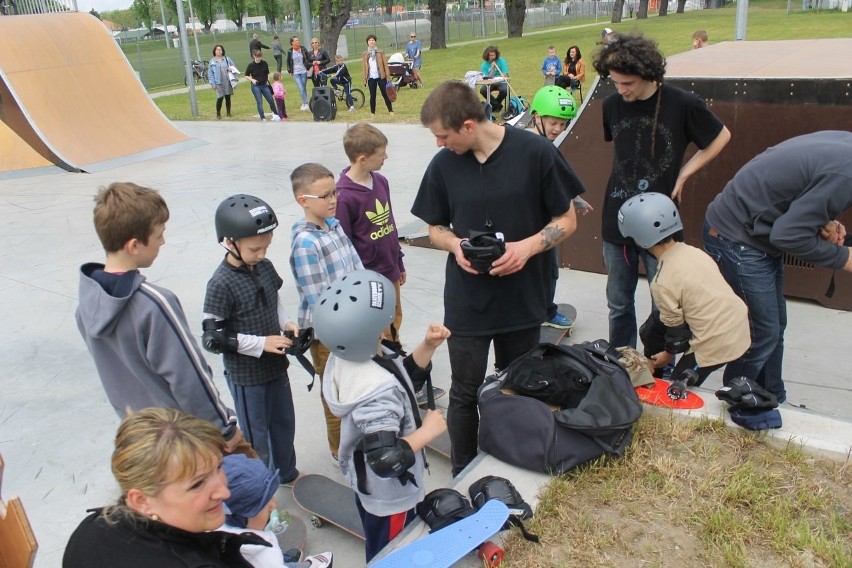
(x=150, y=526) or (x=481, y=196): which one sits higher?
(x=481, y=196)

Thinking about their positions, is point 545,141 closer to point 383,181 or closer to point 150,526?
point 383,181

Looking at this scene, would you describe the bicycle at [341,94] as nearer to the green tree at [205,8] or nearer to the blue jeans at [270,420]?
the blue jeans at [270,420]

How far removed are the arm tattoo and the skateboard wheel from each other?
4.14 feet

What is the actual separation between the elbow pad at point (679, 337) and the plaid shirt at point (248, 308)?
1944 mm

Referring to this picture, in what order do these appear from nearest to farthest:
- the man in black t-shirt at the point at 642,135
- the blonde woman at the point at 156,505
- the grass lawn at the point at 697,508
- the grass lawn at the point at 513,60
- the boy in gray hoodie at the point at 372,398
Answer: the blonde woman at the point at 156,505
the boy in gray hoodie at the point at 372,398
the grass lawn at the point at 697,508
the man in black t-shirt at the point at 642,135
the grass lawn at the point at 513,60

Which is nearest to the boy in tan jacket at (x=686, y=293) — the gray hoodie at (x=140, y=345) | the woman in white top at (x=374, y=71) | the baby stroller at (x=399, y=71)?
the gray hoodie at (x=140, y=345)

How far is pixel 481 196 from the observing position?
2982 mm

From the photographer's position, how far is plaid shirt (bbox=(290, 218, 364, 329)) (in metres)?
3.33

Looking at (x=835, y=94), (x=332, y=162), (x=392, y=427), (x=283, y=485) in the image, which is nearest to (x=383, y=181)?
(x=283, y=485)

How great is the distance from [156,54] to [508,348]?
48931 millimetres

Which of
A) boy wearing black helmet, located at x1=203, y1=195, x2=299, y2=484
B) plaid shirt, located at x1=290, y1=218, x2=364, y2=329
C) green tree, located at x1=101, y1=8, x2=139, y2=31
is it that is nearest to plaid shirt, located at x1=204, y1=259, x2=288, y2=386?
boy wearing black helmet, located at x1=203, y1=195, x2=299, y2=484

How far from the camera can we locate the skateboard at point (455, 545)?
94.2 inches

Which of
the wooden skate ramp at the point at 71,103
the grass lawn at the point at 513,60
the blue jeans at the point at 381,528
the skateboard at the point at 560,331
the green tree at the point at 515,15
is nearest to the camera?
the blue jeans at the point at 381,528

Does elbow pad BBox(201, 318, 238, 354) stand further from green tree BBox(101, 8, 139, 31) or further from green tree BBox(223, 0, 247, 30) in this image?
green tree BBox(101, 8, 139, 31)
